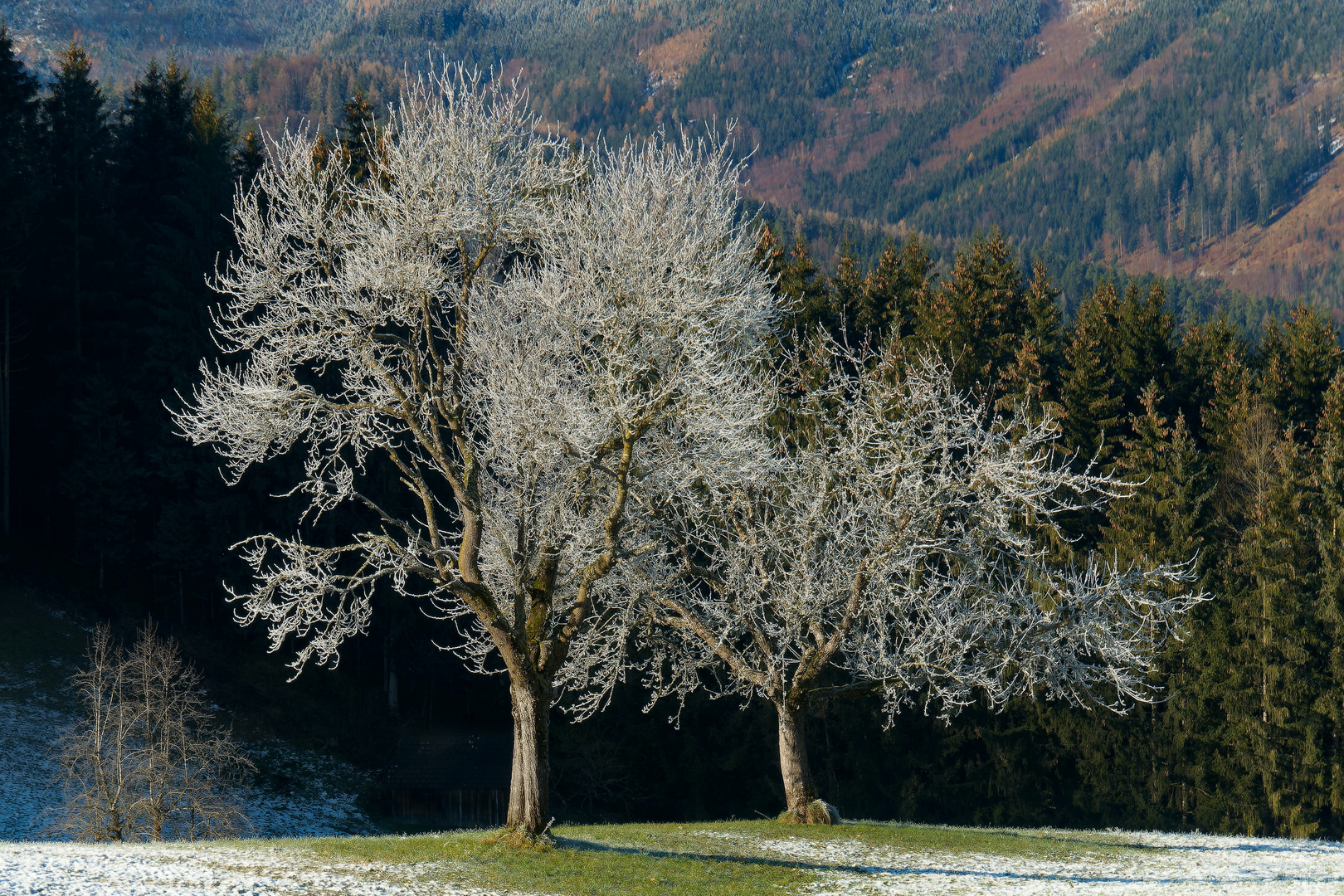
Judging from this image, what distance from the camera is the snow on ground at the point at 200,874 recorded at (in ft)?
44.1

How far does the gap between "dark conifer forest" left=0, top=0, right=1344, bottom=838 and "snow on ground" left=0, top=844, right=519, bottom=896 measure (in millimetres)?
18848

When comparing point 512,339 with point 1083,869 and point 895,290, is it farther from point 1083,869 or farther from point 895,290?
point 895,290

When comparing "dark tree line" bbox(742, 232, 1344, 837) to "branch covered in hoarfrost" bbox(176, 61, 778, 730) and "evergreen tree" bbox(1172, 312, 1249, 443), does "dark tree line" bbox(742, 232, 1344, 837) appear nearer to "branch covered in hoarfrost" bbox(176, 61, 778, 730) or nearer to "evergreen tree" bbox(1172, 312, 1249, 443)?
"evergreen tree" bbox(1172, 312, 1249, 443)

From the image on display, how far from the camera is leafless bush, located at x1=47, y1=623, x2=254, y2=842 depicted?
85.9 ft

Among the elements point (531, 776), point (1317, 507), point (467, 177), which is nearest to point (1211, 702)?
point (1317, 507)

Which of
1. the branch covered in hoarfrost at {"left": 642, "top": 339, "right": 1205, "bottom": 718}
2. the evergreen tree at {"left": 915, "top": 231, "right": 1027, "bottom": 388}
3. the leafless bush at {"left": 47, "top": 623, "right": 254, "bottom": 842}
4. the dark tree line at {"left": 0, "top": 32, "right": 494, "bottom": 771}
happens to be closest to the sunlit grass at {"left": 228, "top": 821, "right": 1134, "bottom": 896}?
the branch covered in hoarfrost at {"left": 642, "top": 339, "right": 1205, "bottom": 718}

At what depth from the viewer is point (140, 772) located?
2697cm

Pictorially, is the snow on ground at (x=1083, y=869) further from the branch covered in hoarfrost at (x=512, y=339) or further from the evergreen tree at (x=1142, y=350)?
the evergreen tree at (x=1142, y=350)

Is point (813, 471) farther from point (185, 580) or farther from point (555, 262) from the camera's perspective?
point (185, 580)

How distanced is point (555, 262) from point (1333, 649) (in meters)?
33.4

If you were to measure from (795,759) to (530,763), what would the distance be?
21.8 ft

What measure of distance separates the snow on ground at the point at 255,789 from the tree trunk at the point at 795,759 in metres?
21.9

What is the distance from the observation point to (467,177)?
17.4m

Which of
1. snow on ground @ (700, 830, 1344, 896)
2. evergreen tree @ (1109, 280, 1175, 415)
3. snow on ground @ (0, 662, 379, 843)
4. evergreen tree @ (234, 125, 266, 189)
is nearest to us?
snow on ground @ (700, 830, 1344, 896)
